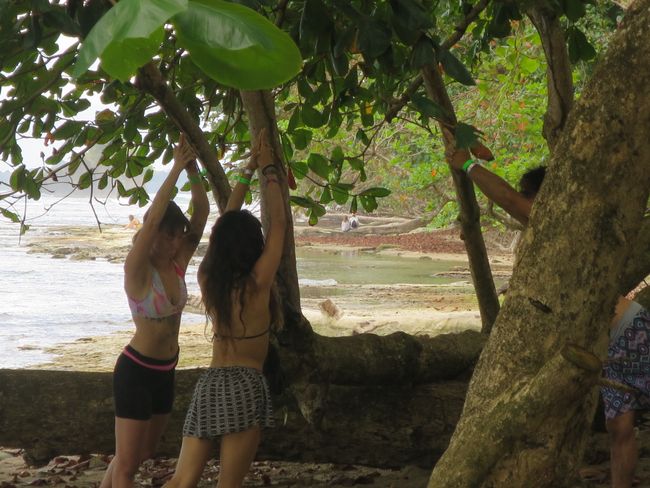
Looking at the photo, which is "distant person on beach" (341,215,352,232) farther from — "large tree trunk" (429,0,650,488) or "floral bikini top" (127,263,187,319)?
"large tree trunk" (429,0,650,488)

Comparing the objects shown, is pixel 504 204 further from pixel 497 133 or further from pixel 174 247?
pixel 497 133

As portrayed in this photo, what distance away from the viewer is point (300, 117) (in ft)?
15.9

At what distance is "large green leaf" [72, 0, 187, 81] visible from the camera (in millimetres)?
761

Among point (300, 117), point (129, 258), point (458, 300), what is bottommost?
point (458, 300)

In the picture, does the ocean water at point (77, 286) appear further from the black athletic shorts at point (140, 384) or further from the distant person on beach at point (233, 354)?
the distant person on beach at point (233, 354)

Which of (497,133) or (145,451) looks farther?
(497,133)

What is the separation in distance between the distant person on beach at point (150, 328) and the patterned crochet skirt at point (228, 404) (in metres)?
0.34

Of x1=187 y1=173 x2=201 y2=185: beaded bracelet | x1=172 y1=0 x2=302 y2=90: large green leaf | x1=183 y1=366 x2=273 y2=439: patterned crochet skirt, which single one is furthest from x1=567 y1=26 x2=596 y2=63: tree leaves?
x1=172 y1=0 x2=302 y2=90: large green leaf

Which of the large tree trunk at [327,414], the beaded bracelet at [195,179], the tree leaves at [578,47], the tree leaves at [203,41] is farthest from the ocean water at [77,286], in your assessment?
the tree leaves at [203,41]

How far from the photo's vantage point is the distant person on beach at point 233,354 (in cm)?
329

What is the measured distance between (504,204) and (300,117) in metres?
1.70

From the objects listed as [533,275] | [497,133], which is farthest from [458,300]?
[533,275]

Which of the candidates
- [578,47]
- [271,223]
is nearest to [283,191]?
[271,223]

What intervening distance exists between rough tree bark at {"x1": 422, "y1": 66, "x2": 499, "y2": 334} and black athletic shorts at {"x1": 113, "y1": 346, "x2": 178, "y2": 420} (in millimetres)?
1783
